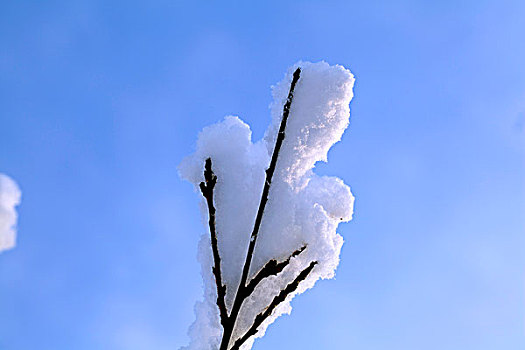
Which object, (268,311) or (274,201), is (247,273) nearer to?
(268,311)

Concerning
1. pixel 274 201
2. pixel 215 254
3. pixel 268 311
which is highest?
pixel 274 201

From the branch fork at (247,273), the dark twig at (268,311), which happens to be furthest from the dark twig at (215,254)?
the dark twig at (268,311)

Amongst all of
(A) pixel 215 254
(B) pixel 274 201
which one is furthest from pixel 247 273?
(B) pixel 274 201

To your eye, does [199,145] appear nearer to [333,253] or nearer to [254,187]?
[254,187]

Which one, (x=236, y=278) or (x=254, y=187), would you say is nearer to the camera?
(x=236, y=278)

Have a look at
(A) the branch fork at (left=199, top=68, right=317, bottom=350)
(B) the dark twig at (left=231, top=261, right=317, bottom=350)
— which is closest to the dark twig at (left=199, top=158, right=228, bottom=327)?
(A) the branch fork at (left=199, top=68, right=317, bottom=350)

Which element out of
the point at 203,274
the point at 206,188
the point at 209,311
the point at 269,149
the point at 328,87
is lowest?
the point at 209,311

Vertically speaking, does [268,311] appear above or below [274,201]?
below

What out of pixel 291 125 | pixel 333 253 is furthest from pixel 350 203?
pixel 291 125

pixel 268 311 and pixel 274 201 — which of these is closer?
pixel 268 311
